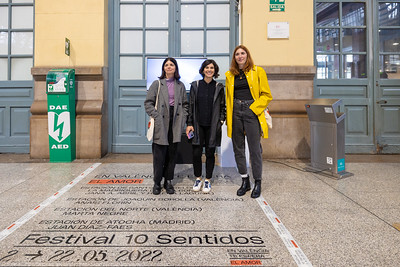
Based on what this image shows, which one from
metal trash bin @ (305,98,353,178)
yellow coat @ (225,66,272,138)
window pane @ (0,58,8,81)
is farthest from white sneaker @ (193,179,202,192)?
window pane @ (0,58,8,81)

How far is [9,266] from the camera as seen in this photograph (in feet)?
6.42

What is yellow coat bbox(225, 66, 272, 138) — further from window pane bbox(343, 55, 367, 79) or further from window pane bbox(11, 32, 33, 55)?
window pane bbox(11, 32, 33, 55)

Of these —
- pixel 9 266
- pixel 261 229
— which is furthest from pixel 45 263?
pixel 261 229

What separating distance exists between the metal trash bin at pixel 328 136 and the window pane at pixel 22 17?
626cm

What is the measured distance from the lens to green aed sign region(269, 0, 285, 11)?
19.3ft

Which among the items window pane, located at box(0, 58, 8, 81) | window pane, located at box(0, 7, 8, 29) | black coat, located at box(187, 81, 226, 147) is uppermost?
window pane, located at box(0, 7, 8, 29)

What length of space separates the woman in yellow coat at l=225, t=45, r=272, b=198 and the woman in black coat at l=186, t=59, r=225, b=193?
14cm

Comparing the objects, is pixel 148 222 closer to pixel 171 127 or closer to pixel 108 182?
pixel 171 127

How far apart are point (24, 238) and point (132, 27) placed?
5248 millimetres

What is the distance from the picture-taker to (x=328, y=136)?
4.48m

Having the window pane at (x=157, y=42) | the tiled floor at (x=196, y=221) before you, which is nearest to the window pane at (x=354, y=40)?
the tiled floor at (x=196, y=221)

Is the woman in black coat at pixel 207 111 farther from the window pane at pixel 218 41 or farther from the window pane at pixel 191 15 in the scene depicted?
the window pane at pixel 191 15

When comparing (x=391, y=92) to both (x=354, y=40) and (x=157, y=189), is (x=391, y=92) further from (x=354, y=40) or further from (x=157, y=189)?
(x=157, y=189)

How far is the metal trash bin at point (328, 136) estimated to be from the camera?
4.35 m
